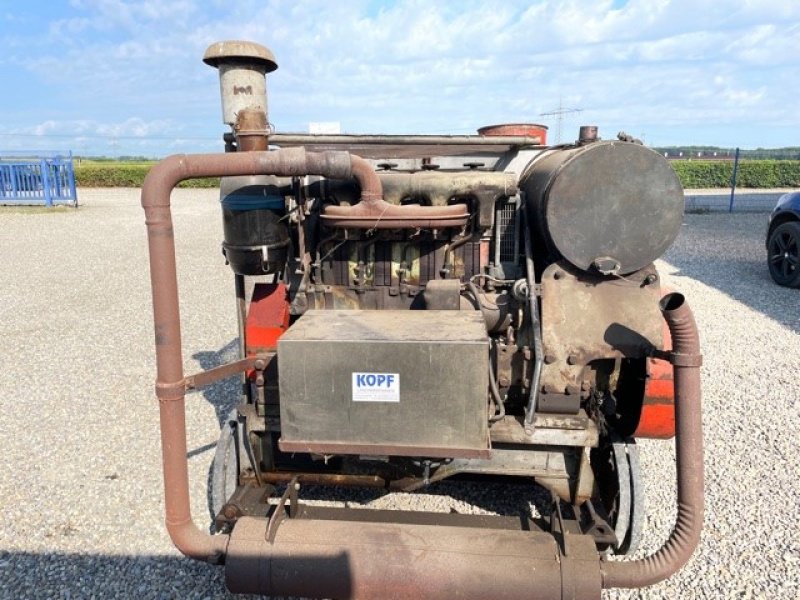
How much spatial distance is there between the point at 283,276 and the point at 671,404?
6.61 ft

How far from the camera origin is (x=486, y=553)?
2.14 metres

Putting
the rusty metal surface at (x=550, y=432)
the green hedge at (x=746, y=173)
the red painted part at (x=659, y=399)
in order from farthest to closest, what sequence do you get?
the green hedge at (x=746, y=173)
the red painted part at (x=659, y=399)
the rusty metal surface at (x=550, y=432)

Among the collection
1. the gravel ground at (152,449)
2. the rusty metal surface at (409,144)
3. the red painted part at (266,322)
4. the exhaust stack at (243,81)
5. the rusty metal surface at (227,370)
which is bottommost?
the gravel ground at (152,449)

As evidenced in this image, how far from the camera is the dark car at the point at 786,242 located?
8.39 meters

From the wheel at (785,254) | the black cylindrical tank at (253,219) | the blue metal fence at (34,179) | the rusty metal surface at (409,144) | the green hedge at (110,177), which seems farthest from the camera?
the green hedge at (110,177)

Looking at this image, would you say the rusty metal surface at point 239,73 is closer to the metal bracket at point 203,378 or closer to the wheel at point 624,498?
the metal bracket at point 203,378

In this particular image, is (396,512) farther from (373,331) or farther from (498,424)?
(373,331)

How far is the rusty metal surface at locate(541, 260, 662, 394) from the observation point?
8.10 ft

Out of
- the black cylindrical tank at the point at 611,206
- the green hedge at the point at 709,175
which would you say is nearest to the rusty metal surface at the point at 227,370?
the black cylindrical tank at the point at 611,206

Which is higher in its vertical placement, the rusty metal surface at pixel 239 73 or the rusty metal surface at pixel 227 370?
the rusty metal surface at pixel 239 73

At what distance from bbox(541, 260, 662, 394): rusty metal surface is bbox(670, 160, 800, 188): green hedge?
1062 inches

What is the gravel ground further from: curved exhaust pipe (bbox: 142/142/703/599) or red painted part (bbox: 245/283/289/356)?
red painted part (bbox: 245/283/289/356)

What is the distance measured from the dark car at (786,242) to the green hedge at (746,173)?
1911 cm

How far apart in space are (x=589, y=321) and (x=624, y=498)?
878 millimetres
